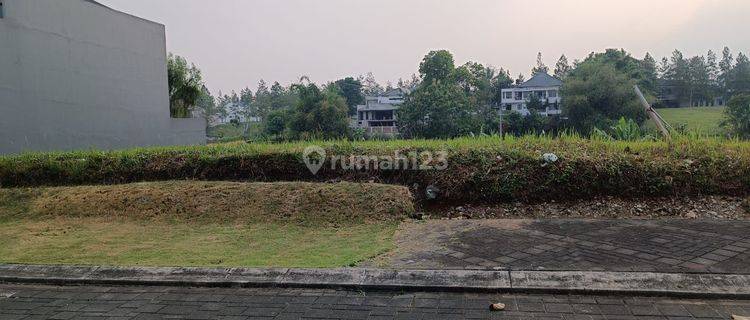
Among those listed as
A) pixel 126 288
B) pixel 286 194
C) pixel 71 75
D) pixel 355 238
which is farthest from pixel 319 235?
pixel 71 75

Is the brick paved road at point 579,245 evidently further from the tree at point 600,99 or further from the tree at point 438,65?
the tree at point 438,65

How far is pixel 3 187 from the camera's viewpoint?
8469 millimetres

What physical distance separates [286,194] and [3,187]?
19.4ft

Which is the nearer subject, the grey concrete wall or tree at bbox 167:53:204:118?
the grey concrete wall

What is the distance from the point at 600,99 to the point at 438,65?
2355 centimetres

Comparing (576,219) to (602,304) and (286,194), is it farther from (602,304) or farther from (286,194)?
(286,194)

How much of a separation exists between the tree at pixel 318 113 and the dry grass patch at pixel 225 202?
25240 mm

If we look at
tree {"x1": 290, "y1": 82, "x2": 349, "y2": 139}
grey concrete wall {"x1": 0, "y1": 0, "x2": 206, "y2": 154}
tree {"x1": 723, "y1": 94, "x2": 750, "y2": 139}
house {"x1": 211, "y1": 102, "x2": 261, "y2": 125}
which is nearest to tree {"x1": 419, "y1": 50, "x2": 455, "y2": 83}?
tree {"x1": 290, "y1": 82, "x2": 349, "y2": 139}

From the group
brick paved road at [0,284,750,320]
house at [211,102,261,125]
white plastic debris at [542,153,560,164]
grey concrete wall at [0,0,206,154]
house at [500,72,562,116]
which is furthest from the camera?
house at [211,102,261,125]

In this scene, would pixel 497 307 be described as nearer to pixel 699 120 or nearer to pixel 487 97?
pixel 699 120

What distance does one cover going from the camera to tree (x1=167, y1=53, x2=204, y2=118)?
21859 mm

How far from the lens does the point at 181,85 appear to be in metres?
22.2

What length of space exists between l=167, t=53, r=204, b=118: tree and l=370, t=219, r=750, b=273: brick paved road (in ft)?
64.8

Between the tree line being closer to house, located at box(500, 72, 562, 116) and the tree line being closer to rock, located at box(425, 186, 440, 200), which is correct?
house, located at box(500, 72, 562, 116)
